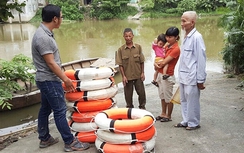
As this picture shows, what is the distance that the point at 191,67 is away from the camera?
3477mm

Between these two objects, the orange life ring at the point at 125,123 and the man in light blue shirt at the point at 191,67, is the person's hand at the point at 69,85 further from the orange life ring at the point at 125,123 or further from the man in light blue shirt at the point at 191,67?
the man in light blue shirt at the point at 191,67

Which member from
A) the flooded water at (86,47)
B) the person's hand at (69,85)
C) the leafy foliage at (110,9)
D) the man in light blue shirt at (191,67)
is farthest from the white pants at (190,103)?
the leafy foliage at (110,9)

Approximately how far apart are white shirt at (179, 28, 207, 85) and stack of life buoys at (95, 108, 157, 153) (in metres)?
0.88

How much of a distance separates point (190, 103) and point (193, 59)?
0.60 metres

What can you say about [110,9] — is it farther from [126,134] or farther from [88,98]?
[126,134]

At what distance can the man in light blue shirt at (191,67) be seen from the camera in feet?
11.2

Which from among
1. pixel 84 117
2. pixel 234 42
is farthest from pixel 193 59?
pixel 234 42

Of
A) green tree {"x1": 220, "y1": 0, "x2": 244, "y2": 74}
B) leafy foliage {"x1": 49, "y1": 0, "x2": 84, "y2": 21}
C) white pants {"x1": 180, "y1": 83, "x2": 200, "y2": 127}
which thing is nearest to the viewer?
white pants {"x1": 180, "y1": 83, "x2": 200, "y2": 127}

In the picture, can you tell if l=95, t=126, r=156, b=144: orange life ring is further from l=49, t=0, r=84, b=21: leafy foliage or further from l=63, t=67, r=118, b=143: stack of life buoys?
l=49, t=0, r=84, b=21: leafy foliage

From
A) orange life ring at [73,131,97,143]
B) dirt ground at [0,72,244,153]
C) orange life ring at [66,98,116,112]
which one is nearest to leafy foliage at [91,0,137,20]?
dirt ground at [0,72,244,153]

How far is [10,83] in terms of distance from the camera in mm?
5184

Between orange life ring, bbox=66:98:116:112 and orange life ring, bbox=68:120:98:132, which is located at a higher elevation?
orange life ring, bbox=66:98:116:112

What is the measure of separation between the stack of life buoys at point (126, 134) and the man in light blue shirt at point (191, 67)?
839mm

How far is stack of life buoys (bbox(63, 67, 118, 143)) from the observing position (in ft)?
11.1
